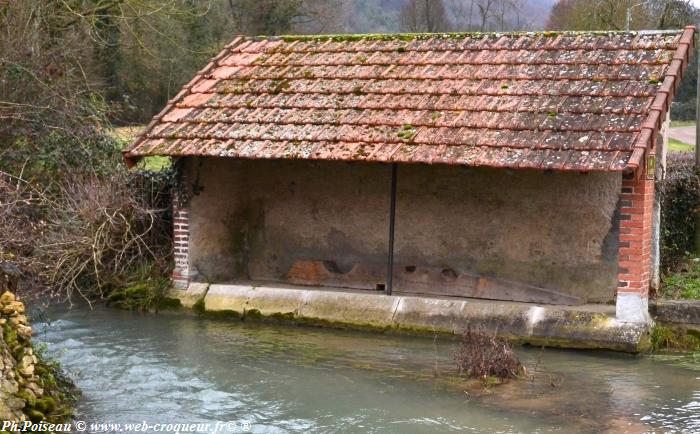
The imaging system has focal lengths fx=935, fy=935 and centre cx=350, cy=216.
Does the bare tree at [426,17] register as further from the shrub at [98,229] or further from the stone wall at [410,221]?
the shrub at [98,229]

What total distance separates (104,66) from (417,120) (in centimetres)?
1518

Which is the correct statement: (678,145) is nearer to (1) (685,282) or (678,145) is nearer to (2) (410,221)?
(1) (685,282)

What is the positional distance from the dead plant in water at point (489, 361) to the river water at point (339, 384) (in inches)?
5.4

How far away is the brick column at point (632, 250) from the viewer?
984 cm

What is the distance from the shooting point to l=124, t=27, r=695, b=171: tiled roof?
9969 mm

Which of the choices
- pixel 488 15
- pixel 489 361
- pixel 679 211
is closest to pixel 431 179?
pixel 679 211

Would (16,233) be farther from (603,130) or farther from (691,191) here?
(691,191)

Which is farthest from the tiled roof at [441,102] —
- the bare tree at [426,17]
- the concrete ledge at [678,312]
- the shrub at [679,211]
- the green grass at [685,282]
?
the bare tree at [426,17]

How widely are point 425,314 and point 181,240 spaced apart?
11.0 ft

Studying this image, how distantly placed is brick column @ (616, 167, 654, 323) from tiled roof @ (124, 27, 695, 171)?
595 millimetres

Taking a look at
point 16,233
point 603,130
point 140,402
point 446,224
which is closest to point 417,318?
point 446,224

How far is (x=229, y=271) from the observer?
42.0 ft

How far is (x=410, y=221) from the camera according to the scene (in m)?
12.2

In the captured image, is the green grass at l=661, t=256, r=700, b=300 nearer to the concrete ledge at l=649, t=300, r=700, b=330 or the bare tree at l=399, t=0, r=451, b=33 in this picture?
the concrete ledge at l=649, t=300, r=700, b=330
